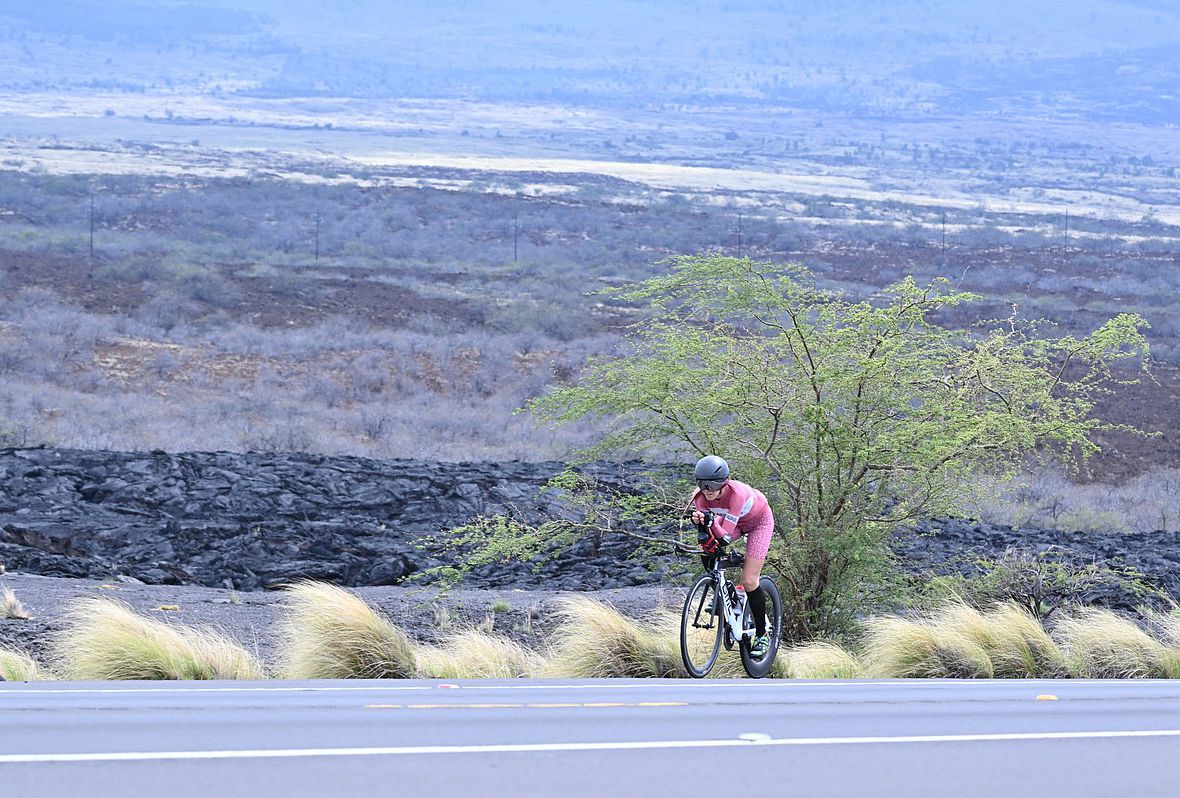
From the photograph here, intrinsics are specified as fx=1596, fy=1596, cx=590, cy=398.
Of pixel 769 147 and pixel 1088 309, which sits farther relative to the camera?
pixel 769 147

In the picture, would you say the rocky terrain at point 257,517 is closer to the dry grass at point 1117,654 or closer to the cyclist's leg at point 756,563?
the dry grass at point 1117,654

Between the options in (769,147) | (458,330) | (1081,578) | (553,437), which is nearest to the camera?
(1081,578)

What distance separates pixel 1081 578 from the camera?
14961 millimetres

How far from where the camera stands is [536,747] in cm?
701

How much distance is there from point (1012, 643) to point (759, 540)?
338cm

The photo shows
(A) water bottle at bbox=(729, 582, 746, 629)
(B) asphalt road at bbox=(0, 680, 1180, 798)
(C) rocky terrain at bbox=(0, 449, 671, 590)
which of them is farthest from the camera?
(C) rocky terrain at bbox=(0, 449, 671, 590)

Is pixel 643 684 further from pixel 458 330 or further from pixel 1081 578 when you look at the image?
pixel 458 330

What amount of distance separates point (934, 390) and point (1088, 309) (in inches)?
1482

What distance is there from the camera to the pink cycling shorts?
10.3 m

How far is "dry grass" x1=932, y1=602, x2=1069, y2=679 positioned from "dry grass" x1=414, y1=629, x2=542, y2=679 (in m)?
3.42

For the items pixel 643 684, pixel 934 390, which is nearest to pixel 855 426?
pixel 934 390

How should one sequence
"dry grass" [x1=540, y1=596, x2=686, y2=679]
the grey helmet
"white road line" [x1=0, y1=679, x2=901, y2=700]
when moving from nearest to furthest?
"white road line" [x1=0, y1=679, x2=901, y2=700] < the grey helmet < "dry grass" [x1=540, y1=596, x2=686, y2=679]

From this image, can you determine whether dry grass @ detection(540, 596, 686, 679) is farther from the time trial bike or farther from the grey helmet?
the grey helmet

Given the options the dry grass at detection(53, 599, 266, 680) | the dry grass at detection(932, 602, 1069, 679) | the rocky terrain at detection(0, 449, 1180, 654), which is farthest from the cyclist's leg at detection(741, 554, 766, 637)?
the rocky terrain at detection(0, 449, 1180, 654)
